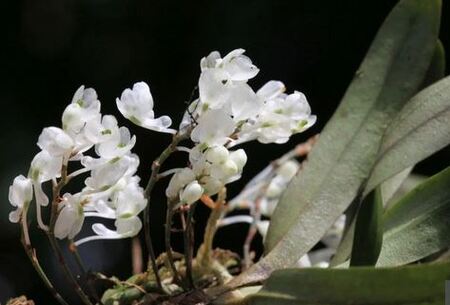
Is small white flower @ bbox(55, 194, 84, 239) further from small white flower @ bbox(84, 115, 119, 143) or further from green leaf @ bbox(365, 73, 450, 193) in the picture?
green leaf @ bbox(365, 73, 450, 193)

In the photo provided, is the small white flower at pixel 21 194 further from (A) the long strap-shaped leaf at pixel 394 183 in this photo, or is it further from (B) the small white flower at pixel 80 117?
(A) the long strap-shaped leaf at pixel 394 183

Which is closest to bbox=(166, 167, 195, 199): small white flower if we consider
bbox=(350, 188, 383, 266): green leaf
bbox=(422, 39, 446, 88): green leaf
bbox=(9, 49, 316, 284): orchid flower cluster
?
bbox=(9, 49, 316, 284): orchid flower cluster

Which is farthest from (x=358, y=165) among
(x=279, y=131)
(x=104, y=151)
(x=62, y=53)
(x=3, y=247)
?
(x=62, y=53)

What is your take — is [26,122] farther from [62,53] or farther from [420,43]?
[420,43]

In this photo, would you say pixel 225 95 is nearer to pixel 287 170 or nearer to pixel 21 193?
pixel 21 193

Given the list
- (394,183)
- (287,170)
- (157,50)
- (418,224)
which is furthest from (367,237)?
(157,50)

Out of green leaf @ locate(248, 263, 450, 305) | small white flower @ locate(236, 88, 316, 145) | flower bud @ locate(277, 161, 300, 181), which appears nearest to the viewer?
green leaf @ locate(248, 263, 450, 305)

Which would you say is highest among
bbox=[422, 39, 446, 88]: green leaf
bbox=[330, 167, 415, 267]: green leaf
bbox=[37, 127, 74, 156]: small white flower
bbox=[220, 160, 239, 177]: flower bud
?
bbox=[37, 127, 74, 156]: small white flower
